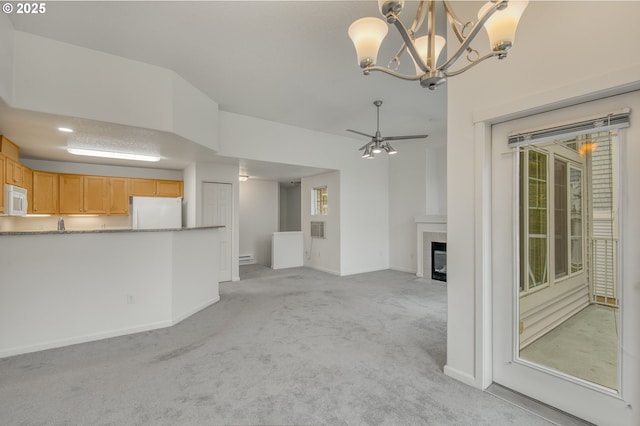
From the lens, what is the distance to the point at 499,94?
6.70 feet

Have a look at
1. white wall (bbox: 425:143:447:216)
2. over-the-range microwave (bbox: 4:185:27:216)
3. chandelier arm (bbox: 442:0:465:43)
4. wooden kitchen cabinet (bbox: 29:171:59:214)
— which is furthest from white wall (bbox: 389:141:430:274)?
wooden kitchen cabinet (bbox: 29:171:59:214)

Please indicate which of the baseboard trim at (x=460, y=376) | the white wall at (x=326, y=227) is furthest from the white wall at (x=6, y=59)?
the white wall at (x=326, y=227)

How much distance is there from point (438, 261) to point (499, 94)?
14.4 ft

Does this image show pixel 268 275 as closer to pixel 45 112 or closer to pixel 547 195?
pixel 45 112

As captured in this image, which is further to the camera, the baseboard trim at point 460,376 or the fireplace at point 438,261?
the fireplace at point 438,261

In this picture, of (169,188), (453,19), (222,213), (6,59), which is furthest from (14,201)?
(453,19)

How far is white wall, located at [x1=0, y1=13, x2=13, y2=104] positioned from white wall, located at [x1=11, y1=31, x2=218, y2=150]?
0.06m

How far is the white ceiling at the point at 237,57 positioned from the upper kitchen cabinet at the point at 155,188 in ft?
3.81

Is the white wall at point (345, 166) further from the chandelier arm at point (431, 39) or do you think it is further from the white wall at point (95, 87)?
the chandelier arm at point (431, 39)

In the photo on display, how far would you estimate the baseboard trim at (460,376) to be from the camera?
215 centimetres

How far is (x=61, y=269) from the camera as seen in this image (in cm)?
294

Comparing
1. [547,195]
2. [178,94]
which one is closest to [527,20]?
[547,195]

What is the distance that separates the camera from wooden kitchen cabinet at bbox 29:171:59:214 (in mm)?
4836

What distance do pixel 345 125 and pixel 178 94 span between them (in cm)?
304
